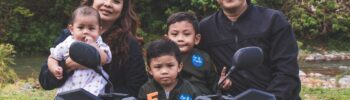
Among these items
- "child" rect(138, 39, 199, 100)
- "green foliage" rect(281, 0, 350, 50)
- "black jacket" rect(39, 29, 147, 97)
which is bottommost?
"green foliage" rect(281, 0, 350, 50)

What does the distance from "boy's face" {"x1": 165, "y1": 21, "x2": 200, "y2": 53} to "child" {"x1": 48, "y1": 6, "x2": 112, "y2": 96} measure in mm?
365

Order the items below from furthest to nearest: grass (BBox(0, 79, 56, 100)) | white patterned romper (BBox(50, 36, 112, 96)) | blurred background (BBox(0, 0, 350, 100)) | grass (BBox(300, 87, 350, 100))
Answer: blurred background (BBox(0, 0, 350, 100)) < grass (BBox(0, 79, 56, 100)) < grass (BBox(300, 87, 350, 100)) < white patterned romper (BBox(50, 36, 112, 96))

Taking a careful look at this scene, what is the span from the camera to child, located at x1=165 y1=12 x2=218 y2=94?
2.81 metres

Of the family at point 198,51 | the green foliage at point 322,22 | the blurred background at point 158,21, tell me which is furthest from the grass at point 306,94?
the green foliage at point 322,22

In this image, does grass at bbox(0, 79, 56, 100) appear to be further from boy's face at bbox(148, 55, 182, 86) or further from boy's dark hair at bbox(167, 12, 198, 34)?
boy's face at bbox(148, 55, 182, 86)

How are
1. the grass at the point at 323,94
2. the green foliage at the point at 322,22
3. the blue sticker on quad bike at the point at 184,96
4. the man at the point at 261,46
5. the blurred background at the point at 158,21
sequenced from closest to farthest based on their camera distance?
the blue sticker on quad bike at the point at 184,96, the man at the point at 261,46, the grass at the point at 323,94, the blurred background at the point at 158,21, the green foliage at the point at 322,22

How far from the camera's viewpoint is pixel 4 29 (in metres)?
16.8

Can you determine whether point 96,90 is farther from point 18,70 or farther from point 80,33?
point 18,70

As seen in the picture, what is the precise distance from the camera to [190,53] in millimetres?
2867

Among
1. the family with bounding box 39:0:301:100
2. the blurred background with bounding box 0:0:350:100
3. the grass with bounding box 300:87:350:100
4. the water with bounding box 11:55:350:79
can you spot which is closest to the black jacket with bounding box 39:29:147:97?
the family with bounding box 39:0:301:100

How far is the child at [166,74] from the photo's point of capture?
8.06 feet

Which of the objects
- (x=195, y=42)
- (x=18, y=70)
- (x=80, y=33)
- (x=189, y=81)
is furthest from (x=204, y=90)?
(x=18, y=70)

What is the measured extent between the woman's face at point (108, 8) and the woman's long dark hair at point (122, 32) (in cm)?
6

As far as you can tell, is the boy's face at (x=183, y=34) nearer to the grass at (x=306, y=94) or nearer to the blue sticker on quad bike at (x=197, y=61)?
the blue sticker on quad bike at (x=197, y=61)
